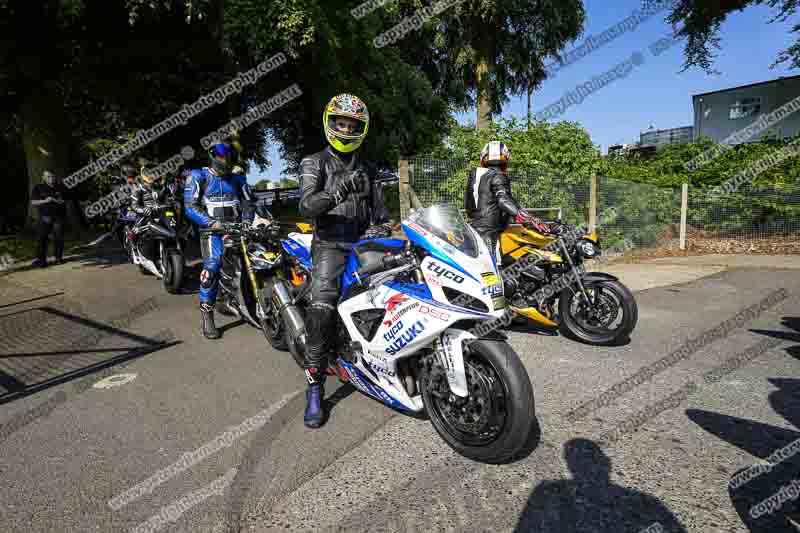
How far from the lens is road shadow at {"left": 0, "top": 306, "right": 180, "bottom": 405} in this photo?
4.31 meters

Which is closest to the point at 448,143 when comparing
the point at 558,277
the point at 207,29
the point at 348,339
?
the point at 558,277

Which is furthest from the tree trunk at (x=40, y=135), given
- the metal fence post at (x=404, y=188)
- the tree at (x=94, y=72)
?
the metal fence post at (x=404, y=188)

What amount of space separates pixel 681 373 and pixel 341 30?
47.1 ft

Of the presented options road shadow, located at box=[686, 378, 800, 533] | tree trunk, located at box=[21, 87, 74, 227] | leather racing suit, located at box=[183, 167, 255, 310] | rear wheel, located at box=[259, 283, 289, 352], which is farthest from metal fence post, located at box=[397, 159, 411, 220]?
tree trunk, located at box=[21, 87, 74, 227]

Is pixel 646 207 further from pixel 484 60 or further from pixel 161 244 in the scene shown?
pixel 484 60

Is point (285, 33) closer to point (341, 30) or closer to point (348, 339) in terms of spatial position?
point (341, 30)

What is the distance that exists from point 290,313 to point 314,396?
2.66 ft

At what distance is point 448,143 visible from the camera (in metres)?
10.7

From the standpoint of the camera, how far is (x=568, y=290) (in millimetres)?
5004

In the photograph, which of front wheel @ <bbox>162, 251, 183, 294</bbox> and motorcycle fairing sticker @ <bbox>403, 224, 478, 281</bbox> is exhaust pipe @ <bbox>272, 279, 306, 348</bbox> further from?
front wheel @ <bbox>162, 251, 183, 294</bbox>

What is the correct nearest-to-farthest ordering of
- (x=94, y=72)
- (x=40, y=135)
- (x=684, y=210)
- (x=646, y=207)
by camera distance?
(x=646, y=207) → (x=684, y=210) → (x=94, y=72) → (x=40, y=135)

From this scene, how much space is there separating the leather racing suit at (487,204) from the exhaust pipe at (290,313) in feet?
7.99

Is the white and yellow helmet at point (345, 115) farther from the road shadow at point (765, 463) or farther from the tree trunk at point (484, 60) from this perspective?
the tree trunk at point (484, 60)

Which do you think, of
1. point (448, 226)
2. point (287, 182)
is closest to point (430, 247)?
point (448, 226)
